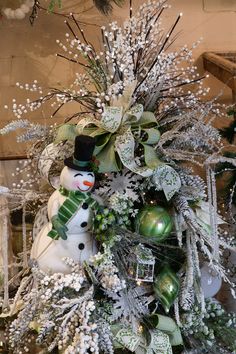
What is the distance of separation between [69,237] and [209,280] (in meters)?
0.40

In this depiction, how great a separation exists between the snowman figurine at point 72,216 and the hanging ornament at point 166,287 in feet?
0.56

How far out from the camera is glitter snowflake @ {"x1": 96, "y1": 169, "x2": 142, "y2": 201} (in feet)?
3.75

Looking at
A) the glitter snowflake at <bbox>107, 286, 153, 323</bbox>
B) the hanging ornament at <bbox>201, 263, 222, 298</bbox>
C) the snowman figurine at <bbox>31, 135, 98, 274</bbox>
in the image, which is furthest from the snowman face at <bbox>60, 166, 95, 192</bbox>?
the hanging ornament at <bbox>201, 263, 222, 298</bbox>

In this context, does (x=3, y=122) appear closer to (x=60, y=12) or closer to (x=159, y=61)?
(x=60, y=12)

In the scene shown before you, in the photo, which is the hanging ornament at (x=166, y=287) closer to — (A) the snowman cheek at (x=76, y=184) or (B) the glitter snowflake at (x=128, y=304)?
(B) the glitter snowflake at (x=128, y=304)

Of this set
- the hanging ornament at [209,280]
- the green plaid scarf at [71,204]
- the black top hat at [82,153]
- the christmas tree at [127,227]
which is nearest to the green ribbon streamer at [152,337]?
the christmas tree at [127,227]

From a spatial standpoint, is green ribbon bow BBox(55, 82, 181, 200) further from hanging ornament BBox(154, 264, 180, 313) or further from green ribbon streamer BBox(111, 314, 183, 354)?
green ribbon streamer BBox(111, 314, 183, 354)

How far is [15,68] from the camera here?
172 cm

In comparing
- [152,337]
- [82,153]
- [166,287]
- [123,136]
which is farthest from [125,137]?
[152,337]

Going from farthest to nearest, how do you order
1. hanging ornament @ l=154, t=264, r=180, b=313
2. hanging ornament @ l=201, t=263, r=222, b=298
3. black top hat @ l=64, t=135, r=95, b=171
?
hanging ornament @ l=201, t=263, r=222, b=298 → hanging ornament @ l=154, t=264, r=180, b=313 → black top hat @ l=64, t=135, r=95, b=171

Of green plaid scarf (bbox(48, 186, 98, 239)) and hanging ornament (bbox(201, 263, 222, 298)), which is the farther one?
hanging ornament (bbox(201, 263, 222, 298))

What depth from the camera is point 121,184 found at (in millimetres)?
1149

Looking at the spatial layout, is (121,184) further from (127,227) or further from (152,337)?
(152,337)

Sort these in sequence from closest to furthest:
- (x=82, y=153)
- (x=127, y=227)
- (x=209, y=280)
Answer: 1. (x=82, y=153)
2. (x=127, y=227)
3. (x=209, y=280)
